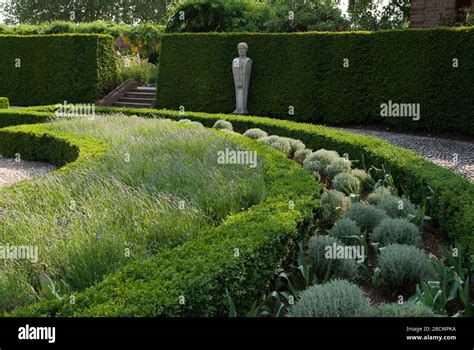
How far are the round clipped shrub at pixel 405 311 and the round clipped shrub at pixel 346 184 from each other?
3.24m

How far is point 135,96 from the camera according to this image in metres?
19.9

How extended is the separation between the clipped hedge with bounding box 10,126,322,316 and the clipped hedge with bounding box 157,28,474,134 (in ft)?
28.0

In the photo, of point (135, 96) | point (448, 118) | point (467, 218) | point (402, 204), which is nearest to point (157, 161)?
point (402, 204)

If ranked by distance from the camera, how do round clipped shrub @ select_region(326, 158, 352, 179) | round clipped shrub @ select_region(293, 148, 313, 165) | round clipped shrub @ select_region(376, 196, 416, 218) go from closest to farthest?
round clipped shrub @ select_region(376, 196, 416, 218), round clipped shrub @ select_region(326, 158, 352, 179), round clipped shrub @ select_region(293, 148, 313, 165)

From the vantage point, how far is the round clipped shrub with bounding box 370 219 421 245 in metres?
5.21

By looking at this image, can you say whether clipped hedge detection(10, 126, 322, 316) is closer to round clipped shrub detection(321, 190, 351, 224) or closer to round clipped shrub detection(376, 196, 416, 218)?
round clipped shrub detection(321, 190, 351, 224)

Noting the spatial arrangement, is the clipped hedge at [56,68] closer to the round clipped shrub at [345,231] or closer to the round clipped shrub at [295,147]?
the round clipped shrub at [295,147]

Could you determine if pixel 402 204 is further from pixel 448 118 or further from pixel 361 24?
pixel 361 24

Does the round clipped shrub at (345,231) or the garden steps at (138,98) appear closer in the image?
the round clipped shrub at (345,231)

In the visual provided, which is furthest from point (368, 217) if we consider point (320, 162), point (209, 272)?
point (209, 272)

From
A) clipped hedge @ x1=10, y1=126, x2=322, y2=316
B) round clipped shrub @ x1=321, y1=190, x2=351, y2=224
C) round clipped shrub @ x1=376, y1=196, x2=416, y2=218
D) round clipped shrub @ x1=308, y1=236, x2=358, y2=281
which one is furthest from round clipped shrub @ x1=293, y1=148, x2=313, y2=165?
round clipped shrub @ x1=308, y1=236, x2=358, y2=281

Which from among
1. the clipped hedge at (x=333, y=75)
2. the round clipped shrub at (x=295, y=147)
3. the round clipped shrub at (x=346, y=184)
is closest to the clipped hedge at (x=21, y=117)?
the clipped hedge at (x=333, y=75)

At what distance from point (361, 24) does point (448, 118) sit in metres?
11.0

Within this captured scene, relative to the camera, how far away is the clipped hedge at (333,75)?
12555 millimetres
